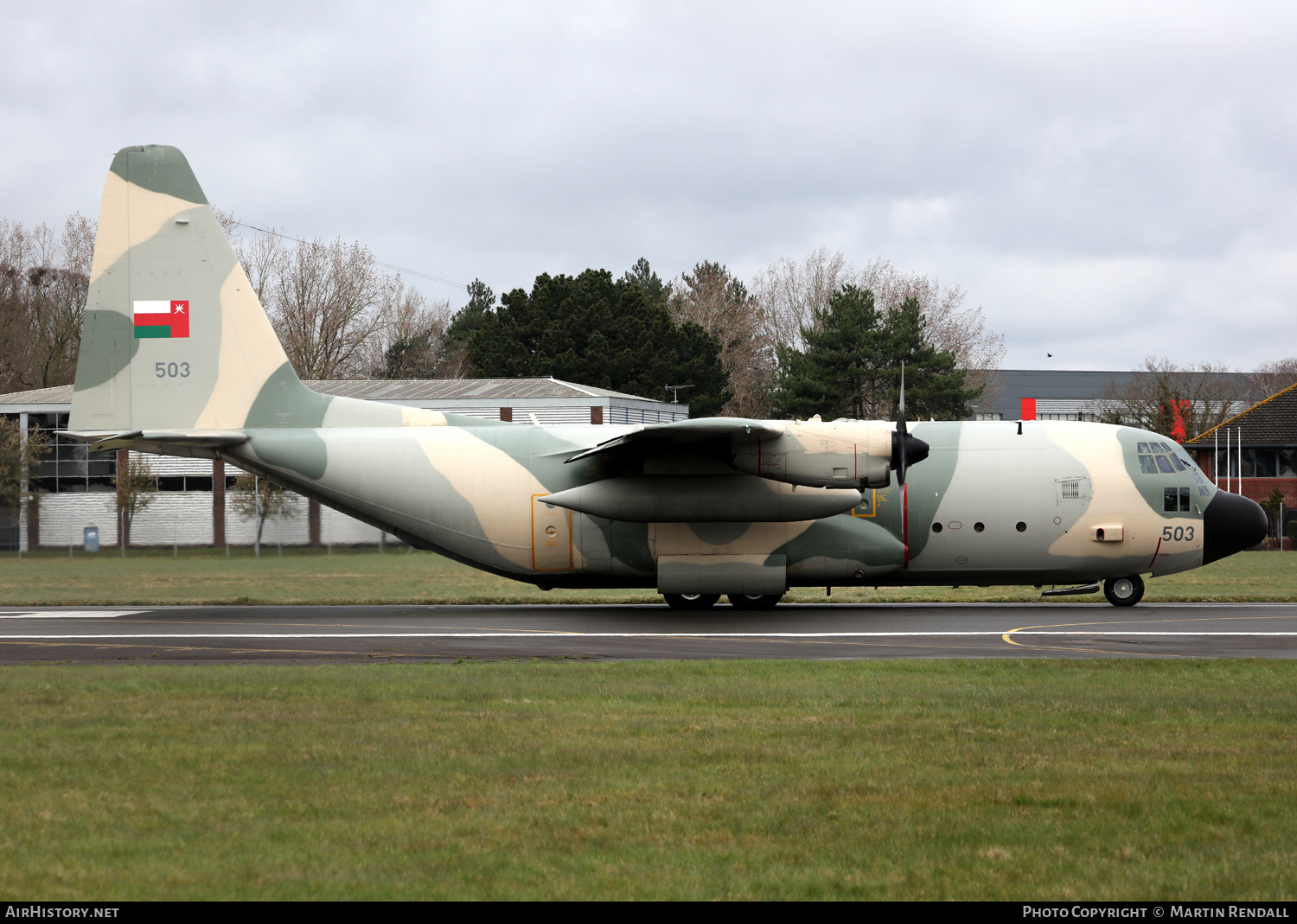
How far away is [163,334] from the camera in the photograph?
72.6 feet

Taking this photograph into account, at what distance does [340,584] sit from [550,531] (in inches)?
383

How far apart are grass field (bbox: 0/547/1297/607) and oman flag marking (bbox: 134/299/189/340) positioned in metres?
6.22

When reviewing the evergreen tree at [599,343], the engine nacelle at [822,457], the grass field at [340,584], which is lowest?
the grass field at [340,584]

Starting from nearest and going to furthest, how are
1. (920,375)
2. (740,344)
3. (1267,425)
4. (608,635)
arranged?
(608,635), (920,375), (1267,425), (740,344)

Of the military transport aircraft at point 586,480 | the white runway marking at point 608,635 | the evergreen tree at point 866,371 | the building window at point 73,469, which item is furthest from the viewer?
the evergreen tree at point 866,371

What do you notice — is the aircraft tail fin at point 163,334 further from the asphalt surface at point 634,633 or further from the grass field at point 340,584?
the grass field at point 340,584

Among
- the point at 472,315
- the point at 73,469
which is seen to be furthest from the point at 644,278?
the point at 73,469

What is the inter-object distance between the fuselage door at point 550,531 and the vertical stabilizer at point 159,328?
17.3 feet

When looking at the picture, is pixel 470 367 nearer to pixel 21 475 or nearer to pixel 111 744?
pixel 21 475

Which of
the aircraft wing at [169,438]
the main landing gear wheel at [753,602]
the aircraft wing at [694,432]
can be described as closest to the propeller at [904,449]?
the aircraft wing at [694,432]

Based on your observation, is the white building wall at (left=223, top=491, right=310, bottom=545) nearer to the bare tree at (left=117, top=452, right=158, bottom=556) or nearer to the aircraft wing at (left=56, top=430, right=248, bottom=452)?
the bare tree at (left=117, top=452, right=158, bottom=556)

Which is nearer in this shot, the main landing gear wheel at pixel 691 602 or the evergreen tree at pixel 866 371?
the main landing gear wheel at pixel 691 602

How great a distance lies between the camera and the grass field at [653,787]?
19.1ft

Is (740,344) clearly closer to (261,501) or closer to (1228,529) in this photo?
(261,501)
